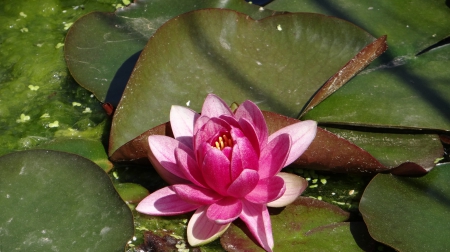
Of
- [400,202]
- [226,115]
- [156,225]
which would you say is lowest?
[156,225]

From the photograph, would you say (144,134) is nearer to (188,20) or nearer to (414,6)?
(188,20)

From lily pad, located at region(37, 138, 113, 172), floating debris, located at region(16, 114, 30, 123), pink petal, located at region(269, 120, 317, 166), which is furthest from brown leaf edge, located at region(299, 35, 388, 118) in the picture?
floating debris, located at region(16, 114, 30, 123)

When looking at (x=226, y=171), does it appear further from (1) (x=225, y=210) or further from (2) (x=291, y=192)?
(2) (x=291, y=192)

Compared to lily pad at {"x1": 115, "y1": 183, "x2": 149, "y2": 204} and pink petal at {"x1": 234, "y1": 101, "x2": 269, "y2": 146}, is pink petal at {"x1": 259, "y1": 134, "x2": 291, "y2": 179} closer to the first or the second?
pink petal at {"x1": 234, "y1": 101, "x2": 269, "y2": 146}

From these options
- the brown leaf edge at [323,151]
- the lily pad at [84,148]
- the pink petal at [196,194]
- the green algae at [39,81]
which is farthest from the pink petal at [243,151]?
the green algae at [39,81]

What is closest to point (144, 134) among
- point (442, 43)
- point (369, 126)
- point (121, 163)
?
point (121, 163)

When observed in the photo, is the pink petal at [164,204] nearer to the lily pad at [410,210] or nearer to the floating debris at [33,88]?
the lily pad at [410,210]
